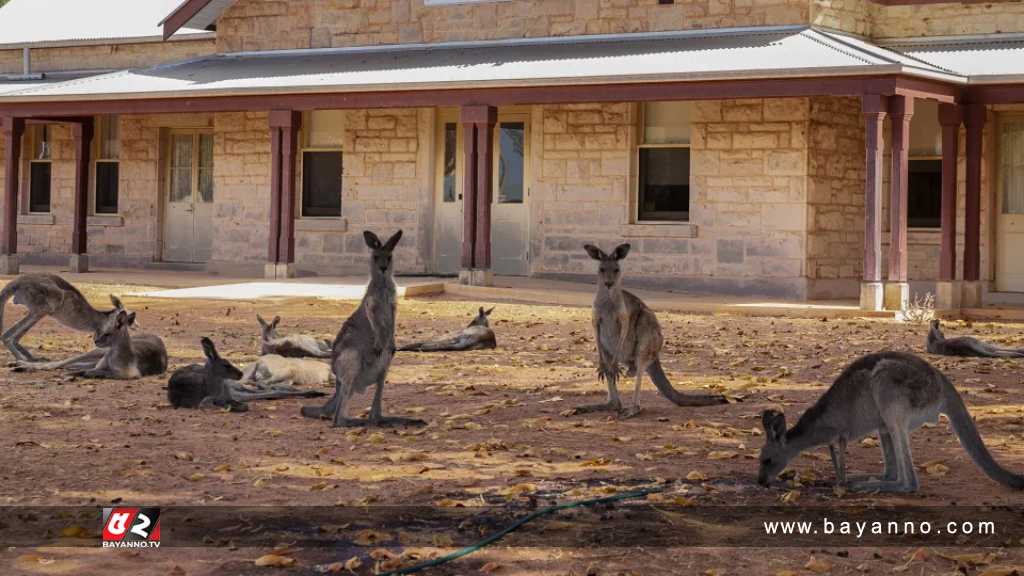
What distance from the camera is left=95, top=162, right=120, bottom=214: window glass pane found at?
27.1 m

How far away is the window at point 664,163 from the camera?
21.5 meters

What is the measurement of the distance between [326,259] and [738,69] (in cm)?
857

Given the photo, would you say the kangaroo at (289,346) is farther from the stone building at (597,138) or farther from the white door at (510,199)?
the white door at (510,199)

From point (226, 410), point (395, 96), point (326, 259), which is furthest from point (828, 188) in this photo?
point (226, 410)

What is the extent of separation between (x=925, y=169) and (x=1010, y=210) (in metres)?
1.37

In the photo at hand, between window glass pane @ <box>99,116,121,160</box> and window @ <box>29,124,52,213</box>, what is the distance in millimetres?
1270

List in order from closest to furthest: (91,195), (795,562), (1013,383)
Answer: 1. (795,562)
2. (1013,383)
3. (91,195)

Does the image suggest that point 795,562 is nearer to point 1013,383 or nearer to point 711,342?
point 1013,383

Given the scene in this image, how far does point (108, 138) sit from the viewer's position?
27.2m

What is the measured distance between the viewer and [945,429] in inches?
354

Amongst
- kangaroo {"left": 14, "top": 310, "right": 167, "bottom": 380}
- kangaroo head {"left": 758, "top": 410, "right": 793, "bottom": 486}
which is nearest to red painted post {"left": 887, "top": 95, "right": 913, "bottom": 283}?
kangaroo {"left": 14, "top": 310, "right": 167, "bottom": 380}

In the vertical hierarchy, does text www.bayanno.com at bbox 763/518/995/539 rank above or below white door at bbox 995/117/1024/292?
below

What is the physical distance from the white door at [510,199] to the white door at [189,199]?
597 centimetres

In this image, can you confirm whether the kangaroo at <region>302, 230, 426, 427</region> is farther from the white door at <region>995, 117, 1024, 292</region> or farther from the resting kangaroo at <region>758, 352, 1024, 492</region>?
the white door at <region>995, 117, 1024, 292</region>
